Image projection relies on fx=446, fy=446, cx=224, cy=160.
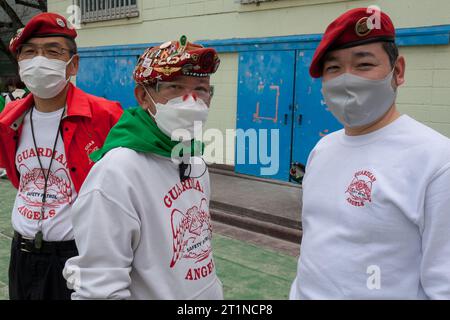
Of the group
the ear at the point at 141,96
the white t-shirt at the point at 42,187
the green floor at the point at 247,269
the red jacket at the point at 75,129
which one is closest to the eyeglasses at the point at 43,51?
the red jacket at the point at 75,129

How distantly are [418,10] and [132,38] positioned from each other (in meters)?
5.93

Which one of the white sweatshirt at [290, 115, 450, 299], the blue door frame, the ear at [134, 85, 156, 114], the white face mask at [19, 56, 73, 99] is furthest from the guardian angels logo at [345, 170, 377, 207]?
the blue door frame

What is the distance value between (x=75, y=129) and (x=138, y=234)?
3.74 ft

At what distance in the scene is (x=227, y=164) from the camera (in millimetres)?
8383

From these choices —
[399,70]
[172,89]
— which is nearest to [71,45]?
[172,89]

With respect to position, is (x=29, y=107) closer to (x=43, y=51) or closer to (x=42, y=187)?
(x=43, y=51)

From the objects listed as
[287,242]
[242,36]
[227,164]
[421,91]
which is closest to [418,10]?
[421,91]

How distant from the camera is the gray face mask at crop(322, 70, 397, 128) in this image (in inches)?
67.7

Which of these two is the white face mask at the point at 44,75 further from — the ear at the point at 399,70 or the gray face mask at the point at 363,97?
the ear at the point at 399,70

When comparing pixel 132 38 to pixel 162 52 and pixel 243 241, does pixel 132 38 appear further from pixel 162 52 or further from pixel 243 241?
pixel 162 52

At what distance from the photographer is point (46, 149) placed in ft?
7.86

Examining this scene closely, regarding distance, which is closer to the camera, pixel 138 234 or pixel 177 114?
pixel 138 234

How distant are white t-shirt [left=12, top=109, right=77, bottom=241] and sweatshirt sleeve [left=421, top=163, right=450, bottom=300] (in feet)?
5.57

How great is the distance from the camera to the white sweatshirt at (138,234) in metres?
1.44
